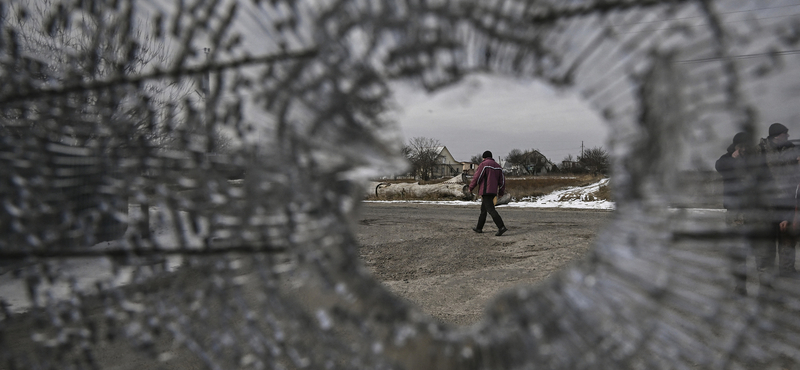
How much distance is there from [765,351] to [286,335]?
635 millimetres

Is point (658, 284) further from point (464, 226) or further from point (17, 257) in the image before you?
point (464, 226)

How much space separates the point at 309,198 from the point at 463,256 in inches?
206

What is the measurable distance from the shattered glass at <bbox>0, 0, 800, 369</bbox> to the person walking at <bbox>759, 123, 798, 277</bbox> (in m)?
A: 0.02

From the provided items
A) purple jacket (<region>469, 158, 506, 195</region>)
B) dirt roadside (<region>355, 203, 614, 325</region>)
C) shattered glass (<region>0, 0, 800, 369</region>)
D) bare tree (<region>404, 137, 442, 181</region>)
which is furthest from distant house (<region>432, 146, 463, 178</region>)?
shattered glass (<region>0, 0, 800, 369</region>)

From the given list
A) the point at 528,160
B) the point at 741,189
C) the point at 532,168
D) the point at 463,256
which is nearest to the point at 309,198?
the point at 741,189

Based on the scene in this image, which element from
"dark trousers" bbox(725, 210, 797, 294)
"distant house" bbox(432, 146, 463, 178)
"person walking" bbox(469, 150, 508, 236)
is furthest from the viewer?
"distant house" bbox(432, 146, 463, 178)

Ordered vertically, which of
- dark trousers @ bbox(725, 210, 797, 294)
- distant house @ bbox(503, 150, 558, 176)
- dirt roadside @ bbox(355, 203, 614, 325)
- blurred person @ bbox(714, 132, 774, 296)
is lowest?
dirt roadside @ bbox(355, 203, 614, 325)

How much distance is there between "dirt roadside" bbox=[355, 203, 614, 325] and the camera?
3979mm

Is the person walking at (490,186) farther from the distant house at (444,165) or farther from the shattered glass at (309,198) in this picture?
the distant house at (444,165)

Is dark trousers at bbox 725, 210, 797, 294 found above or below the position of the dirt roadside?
above

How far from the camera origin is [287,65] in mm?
618

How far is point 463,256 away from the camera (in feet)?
18.7

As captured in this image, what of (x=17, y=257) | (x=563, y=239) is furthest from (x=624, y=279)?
(x=563, y=239)

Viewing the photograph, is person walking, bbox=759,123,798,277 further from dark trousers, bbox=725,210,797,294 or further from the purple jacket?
the purple jacket
